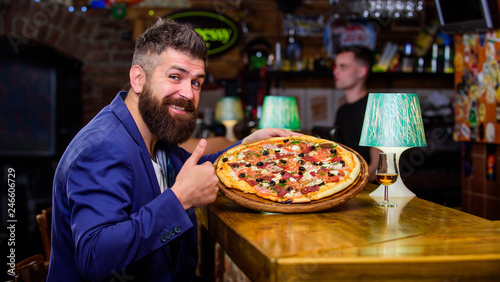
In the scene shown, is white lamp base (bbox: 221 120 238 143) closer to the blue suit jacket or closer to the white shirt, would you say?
the white shirt

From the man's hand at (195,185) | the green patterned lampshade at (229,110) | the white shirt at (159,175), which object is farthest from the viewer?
the green patterned lampshade at (229,110)

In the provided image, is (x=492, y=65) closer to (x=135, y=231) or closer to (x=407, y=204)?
(x=407, y=204)

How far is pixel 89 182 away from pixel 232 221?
0.44 metres

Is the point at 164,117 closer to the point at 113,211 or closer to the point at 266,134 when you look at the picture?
the point at 113,211

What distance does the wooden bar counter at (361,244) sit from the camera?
109cm

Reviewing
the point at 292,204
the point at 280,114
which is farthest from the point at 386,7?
the point at 292,204

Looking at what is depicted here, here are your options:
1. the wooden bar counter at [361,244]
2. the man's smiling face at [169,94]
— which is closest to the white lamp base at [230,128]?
the man's smiling face at [169,94]

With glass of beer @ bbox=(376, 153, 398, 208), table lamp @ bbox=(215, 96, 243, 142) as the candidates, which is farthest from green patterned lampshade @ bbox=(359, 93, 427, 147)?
table lamp @ bbox=(215, 96, 243, 142)

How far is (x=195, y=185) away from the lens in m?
1.46

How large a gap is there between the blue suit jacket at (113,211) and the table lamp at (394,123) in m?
0.87

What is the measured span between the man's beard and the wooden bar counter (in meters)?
0.34

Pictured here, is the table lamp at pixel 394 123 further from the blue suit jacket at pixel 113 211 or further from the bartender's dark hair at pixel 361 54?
the bartender's dark hair at pixel 361 54

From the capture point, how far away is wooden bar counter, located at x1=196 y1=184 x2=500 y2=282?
1.09 meters

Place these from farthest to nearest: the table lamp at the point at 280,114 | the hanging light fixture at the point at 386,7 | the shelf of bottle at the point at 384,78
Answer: the shelf of bottle at the point at 384,78 → the hanging light fixture at the point at 386,7 → the table lamp at the point at 280,114
